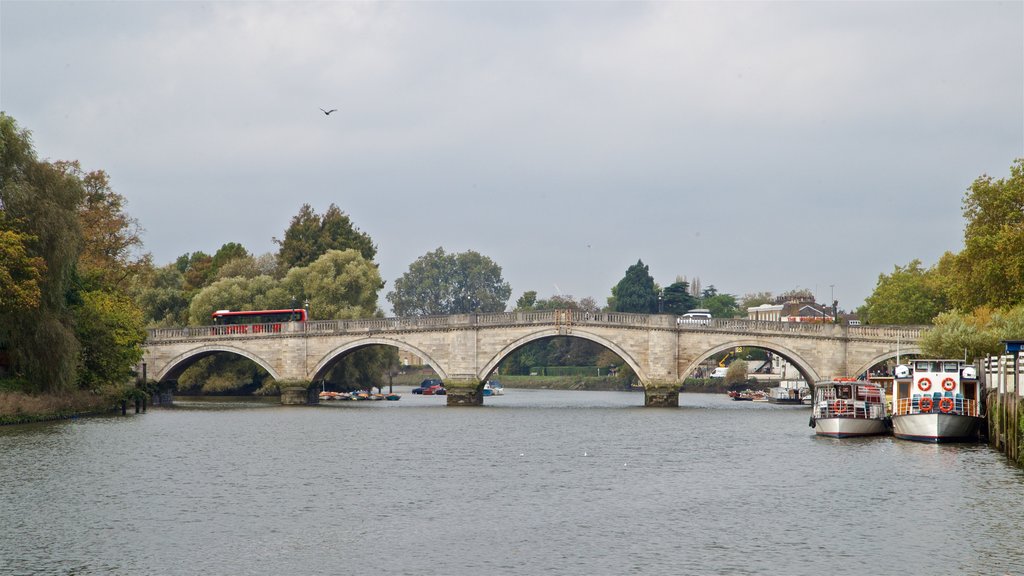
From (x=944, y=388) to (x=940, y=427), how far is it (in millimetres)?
2173

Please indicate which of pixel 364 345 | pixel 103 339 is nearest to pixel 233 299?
pixel 364 345

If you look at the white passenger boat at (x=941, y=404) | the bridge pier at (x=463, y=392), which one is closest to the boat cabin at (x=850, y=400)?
the white passenger boat at (x=941, y=404)

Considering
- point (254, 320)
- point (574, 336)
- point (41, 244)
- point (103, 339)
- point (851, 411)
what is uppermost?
point (41, 244)

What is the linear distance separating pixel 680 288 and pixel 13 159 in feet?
337

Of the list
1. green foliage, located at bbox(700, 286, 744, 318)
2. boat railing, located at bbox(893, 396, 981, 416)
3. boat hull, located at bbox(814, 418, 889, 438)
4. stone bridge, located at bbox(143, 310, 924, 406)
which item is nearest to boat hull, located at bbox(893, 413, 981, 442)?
boat railing, located at bbox(893, 396, 981, 416)

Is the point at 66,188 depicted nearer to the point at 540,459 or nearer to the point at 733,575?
the point at 540,459

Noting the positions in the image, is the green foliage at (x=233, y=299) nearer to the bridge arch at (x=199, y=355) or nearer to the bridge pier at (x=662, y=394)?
the bridge arch at (x=199, y=355)

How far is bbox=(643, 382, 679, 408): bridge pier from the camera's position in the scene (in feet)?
231

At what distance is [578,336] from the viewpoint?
71000mm

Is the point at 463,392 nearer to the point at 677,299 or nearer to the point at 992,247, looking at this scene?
the point at 992,247

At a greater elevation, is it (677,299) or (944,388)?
(677,299)

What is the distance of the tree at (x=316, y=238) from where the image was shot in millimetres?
98375

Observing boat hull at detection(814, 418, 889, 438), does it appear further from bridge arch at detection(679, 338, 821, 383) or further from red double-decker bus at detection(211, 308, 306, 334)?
red double-decker bus at detection(211, 308, 306, 334)

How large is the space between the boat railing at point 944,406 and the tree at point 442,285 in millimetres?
141786
